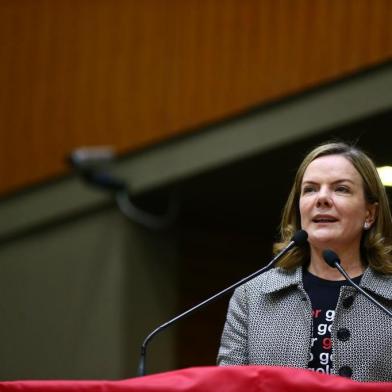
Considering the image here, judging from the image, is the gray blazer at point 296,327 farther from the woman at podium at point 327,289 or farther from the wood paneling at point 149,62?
the wood paneling at point 149,62

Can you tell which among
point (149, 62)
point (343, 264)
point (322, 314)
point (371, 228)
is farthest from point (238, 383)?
point (149, 62)

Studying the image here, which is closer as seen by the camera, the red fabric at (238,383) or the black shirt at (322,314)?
the red fabric at (238,383)

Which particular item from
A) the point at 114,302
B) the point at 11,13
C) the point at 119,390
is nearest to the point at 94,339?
the point at 114,302

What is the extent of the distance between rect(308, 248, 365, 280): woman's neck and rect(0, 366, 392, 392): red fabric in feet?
3.12

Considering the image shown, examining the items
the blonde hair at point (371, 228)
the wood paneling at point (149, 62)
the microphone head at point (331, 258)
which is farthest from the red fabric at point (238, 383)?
the wood paneling at point (149, 62)

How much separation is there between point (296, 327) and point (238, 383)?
860mm

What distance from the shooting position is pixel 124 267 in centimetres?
790

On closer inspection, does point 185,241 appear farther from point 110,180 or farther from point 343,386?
point 343,386

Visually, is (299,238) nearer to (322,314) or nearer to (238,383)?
(322,314)

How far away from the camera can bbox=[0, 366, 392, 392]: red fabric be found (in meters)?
2.49

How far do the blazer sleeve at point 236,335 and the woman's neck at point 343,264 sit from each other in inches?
10.7

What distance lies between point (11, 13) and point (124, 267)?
2259mm

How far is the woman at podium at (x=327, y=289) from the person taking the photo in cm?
328

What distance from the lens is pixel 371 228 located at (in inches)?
140
